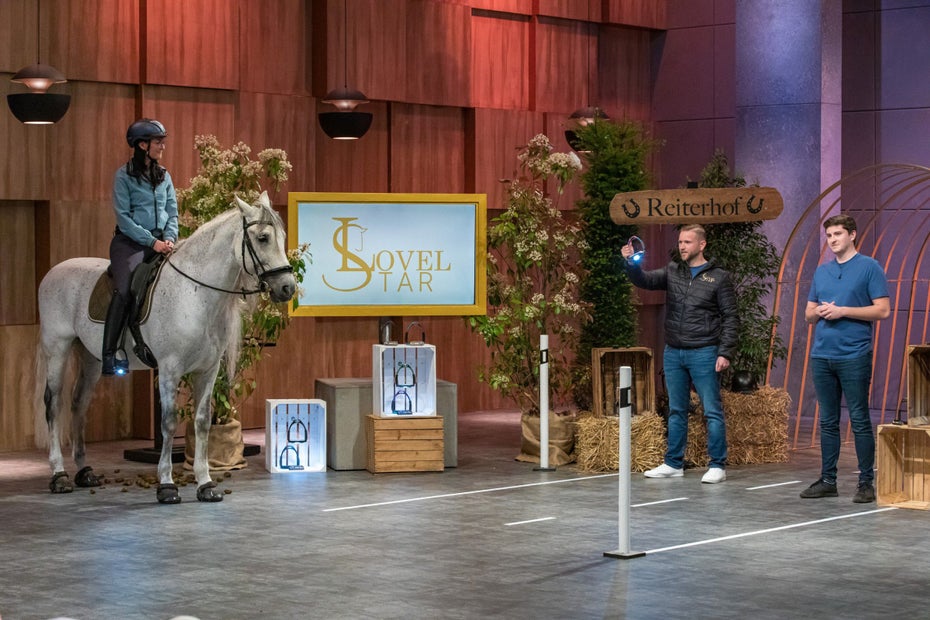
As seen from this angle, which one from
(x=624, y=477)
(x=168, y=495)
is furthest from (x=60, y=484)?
(x=624, y=477)

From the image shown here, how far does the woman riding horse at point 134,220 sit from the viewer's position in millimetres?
8891

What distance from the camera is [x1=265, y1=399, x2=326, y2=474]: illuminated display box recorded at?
9891mm

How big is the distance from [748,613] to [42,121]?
6.55m

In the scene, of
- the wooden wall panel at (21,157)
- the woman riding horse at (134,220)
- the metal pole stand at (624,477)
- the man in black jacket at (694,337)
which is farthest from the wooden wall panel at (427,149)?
the metal pole stand at (624,477)

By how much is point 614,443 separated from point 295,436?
2128 millimetres

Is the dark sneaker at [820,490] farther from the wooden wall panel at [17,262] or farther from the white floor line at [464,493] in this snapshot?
the wooden wall panel at [17,262]

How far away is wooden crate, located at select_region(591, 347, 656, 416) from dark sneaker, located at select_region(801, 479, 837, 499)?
1.72m

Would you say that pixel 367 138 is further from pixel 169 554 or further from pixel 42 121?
pixel 169 554

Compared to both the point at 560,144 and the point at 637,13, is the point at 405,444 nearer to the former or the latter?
the point at 560,144

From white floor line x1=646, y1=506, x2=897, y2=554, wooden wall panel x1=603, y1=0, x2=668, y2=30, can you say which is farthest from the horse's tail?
wooden wall panel x1=603, y1=0, x2=668, y2=30

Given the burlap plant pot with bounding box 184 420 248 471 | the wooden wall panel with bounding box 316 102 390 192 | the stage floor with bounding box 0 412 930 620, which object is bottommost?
the stage floor with bounding box 0 412 930 620

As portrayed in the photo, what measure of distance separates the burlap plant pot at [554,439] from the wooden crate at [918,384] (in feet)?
8.42

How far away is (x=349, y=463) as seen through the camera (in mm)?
10047

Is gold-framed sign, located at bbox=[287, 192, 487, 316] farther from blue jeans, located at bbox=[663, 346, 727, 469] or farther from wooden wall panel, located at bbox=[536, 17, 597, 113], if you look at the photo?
wooden wall panel, located at bbox=[536, 17, 597, 113]
